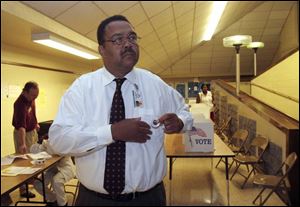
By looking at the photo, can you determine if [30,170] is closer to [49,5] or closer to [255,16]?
[49,5]

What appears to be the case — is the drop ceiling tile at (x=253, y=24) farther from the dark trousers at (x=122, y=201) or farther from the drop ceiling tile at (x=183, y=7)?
the dark trousers at (x=122, y=201)

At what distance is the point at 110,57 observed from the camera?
68 cm

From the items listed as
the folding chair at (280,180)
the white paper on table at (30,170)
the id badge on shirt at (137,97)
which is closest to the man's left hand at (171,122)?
the id badge on shirt at (137,97)

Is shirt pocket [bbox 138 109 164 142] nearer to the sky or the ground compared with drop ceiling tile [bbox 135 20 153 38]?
nearer to the ground

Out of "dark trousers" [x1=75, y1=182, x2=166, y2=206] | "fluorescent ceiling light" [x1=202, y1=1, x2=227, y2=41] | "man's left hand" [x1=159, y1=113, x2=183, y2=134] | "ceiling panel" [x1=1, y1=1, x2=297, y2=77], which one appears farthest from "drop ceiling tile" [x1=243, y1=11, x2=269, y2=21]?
"dark trousers" [x1=75, y1=182, x2=166, y2=206]

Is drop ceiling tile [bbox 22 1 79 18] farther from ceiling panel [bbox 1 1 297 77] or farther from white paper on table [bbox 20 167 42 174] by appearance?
white paper on table [bbox 20 167 42 174]

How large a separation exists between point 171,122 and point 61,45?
42 centimetres

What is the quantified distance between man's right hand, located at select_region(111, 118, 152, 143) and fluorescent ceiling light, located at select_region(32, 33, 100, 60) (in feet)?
0.70

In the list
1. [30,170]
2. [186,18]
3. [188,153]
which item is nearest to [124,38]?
[186,18]

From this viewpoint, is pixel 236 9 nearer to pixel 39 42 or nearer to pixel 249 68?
pixel 249 68

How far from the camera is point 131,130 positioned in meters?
0.63

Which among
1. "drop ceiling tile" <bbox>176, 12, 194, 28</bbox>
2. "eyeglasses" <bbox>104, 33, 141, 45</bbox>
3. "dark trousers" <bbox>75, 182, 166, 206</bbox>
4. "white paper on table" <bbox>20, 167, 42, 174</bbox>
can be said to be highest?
"drop ceiling tile" <bbox>176, 12, 194, 28</bbox>

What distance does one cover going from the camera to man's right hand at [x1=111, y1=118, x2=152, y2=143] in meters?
0.63

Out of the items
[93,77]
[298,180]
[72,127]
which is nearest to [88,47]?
[93,77]
